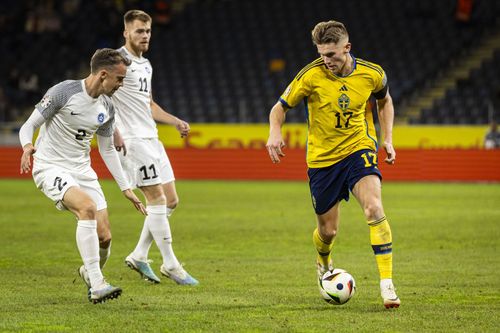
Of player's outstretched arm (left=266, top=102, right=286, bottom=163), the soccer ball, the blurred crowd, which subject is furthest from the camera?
the blurred crowd

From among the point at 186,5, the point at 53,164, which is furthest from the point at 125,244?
the point at 186,5

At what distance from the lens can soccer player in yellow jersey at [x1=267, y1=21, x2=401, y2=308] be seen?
8.09m

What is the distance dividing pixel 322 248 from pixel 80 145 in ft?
7.73

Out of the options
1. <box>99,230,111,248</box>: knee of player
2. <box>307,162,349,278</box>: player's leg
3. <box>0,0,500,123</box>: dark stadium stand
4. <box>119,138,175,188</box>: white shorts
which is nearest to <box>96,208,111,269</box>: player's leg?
<box>99,230,111,248</box>: knee of player

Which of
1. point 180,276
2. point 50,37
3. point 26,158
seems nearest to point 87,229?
point 26,158

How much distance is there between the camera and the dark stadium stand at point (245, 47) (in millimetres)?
34031

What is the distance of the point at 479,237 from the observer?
1420cm

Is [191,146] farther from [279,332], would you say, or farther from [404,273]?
[279,332]

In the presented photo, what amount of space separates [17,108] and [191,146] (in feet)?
23.2

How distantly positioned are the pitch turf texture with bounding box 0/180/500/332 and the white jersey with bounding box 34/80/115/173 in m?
1.15

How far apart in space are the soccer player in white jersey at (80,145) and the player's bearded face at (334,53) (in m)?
1.56

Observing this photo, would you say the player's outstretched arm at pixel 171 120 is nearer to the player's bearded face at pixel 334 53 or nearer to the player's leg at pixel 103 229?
the player's leg at pixel 103 229

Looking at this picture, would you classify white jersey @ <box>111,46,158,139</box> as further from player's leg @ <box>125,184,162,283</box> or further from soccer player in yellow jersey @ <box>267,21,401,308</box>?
soccer player in yellow jersey @ <box>267,21,401,308</box>

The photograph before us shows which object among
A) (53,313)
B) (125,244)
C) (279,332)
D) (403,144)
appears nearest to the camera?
(279,332)
